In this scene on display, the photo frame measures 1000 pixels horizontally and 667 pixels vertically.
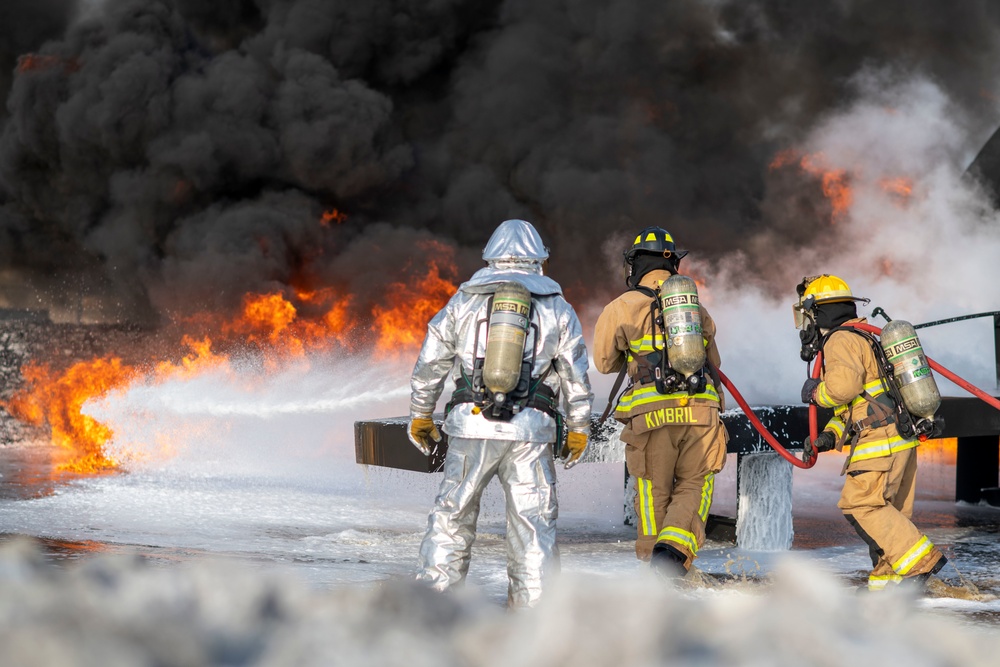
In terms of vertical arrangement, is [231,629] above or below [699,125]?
below

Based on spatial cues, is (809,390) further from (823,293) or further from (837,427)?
(823,293)

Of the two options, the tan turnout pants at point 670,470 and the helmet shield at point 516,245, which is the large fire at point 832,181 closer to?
the tan turnout pants at point 670,470

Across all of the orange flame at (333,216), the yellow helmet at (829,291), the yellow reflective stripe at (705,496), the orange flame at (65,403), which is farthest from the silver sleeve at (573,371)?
the orange flame at (333,216)

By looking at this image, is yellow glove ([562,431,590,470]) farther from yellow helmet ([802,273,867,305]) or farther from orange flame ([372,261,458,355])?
orange flame ([372,261,458,355])

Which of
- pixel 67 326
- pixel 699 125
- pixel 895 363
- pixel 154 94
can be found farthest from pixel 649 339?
pixel 699 125

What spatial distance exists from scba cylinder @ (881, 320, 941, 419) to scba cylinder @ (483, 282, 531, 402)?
5.43 feet

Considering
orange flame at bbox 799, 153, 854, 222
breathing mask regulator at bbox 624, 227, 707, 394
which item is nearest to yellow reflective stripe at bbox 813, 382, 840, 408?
breathing mask regulator at bbox 624, 227, 707, 394

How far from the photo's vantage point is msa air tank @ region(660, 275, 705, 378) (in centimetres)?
416

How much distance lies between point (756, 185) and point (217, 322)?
13135 mm

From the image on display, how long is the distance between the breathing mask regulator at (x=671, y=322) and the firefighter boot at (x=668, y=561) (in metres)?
0.64

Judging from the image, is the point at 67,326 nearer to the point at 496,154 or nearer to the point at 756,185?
the point at 496,154

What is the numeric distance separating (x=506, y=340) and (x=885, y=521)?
182 centimetres

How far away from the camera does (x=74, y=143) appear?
24344mm

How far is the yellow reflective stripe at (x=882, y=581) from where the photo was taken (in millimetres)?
4105
